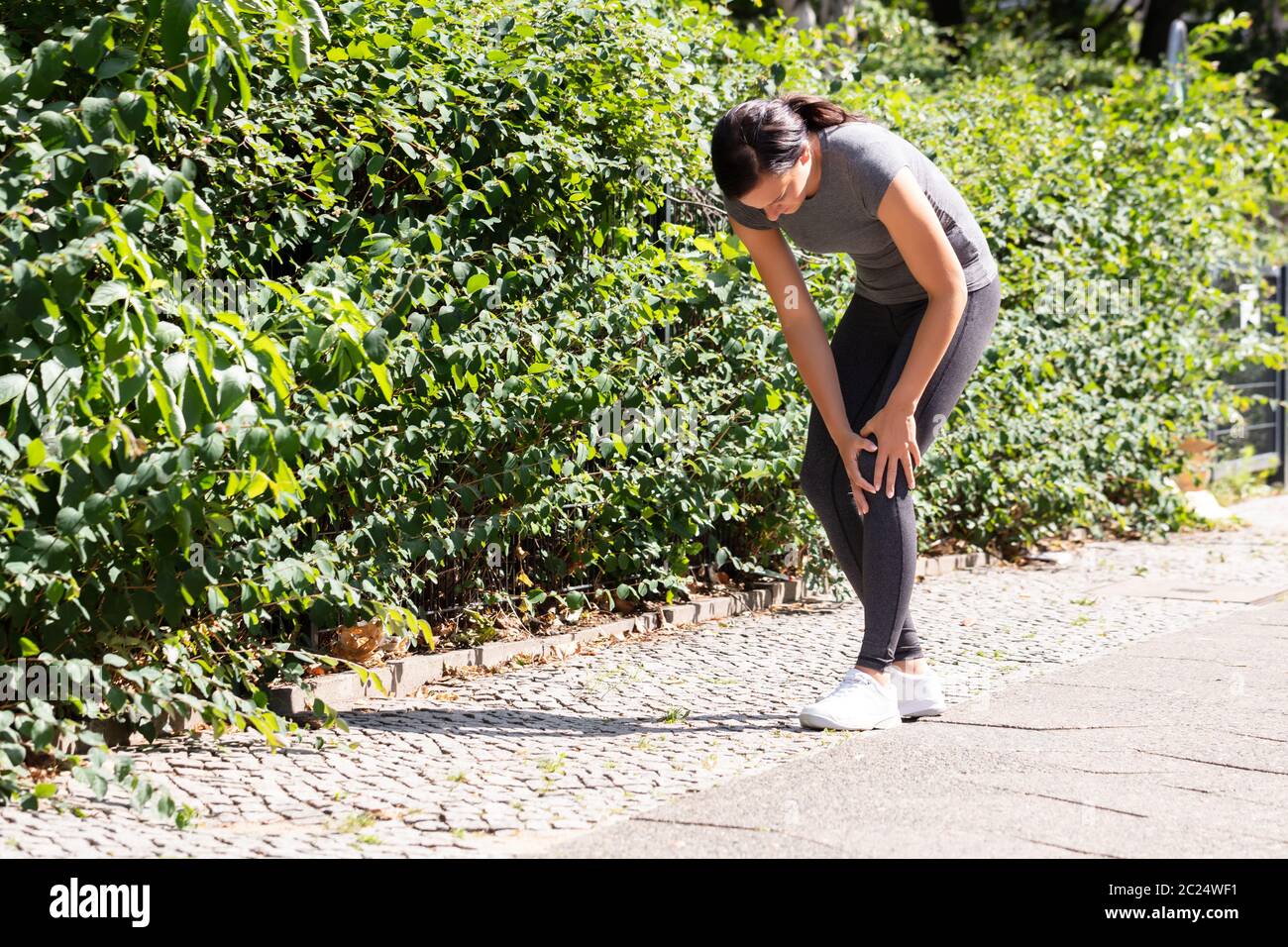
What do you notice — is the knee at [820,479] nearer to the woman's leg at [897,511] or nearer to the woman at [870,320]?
the woman at [870,320]

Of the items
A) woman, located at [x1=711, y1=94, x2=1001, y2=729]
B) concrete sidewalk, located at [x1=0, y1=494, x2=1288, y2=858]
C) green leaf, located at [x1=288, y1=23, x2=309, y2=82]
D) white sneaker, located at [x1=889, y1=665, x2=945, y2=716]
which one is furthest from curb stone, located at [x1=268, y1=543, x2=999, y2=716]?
green leaf, located at [x1=288, y1=23, x2=309, y2=82]

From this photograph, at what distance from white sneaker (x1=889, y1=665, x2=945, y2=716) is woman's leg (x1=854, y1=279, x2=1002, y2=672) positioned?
14 centimetres

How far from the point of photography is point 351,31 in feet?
13.9

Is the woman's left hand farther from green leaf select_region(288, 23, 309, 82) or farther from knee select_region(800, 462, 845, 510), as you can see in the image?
green leaf select_region(288, 23, 309, 82)

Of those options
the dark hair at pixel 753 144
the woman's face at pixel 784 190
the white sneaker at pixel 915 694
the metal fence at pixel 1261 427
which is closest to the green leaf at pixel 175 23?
the dark hair at pixel 753 144

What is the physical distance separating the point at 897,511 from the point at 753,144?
43.5 inches

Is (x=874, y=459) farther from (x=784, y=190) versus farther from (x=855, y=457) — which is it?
(x=784, y=190)

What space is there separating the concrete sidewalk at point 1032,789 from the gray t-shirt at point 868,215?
1269 millimetres

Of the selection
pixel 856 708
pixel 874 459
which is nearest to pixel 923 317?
pixel 874 459

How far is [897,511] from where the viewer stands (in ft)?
13.5

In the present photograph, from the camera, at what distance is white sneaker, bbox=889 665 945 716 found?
4234 millimetres

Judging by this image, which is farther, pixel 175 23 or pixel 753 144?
pixel 753 144

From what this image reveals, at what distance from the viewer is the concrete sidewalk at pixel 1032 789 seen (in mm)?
3025
